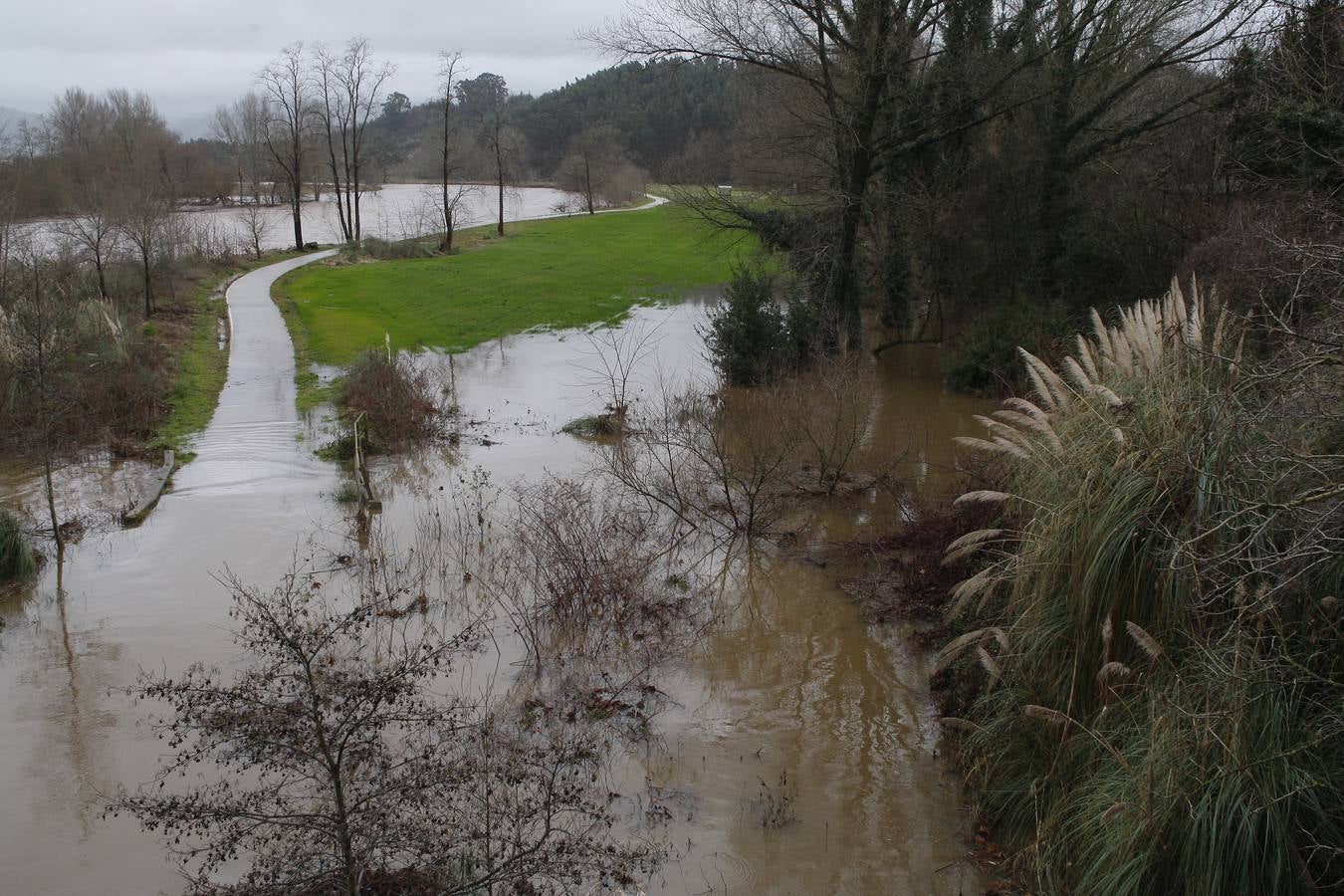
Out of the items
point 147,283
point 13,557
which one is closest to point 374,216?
point 147,283

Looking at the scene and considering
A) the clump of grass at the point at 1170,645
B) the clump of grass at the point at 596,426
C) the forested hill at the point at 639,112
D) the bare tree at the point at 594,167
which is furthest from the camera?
the forested hill at the point at 639,112

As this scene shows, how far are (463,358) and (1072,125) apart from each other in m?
17.0

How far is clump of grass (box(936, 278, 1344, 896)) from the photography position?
5.06 metres

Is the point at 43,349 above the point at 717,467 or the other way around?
above

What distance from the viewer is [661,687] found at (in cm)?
991

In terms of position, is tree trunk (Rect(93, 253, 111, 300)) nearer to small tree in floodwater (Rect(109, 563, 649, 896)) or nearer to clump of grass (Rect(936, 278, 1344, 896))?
small tree in floodwater (Rect(109, 563, 649, 896))

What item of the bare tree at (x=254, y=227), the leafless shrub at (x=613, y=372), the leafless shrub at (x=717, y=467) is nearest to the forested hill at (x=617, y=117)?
the bare tree at (x=254, y=227)

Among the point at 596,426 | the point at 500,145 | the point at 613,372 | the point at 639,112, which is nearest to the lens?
the point at 596,426

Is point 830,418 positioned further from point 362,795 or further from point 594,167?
point 594,167

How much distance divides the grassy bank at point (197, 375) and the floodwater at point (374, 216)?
310 inches

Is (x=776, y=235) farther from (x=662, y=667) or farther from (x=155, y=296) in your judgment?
(x=155, y=296)

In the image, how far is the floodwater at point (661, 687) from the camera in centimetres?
730

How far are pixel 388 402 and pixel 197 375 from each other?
7.22 metres

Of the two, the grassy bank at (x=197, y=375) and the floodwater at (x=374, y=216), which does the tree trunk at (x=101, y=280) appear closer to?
the grassy bank at (x=197, y=375)
